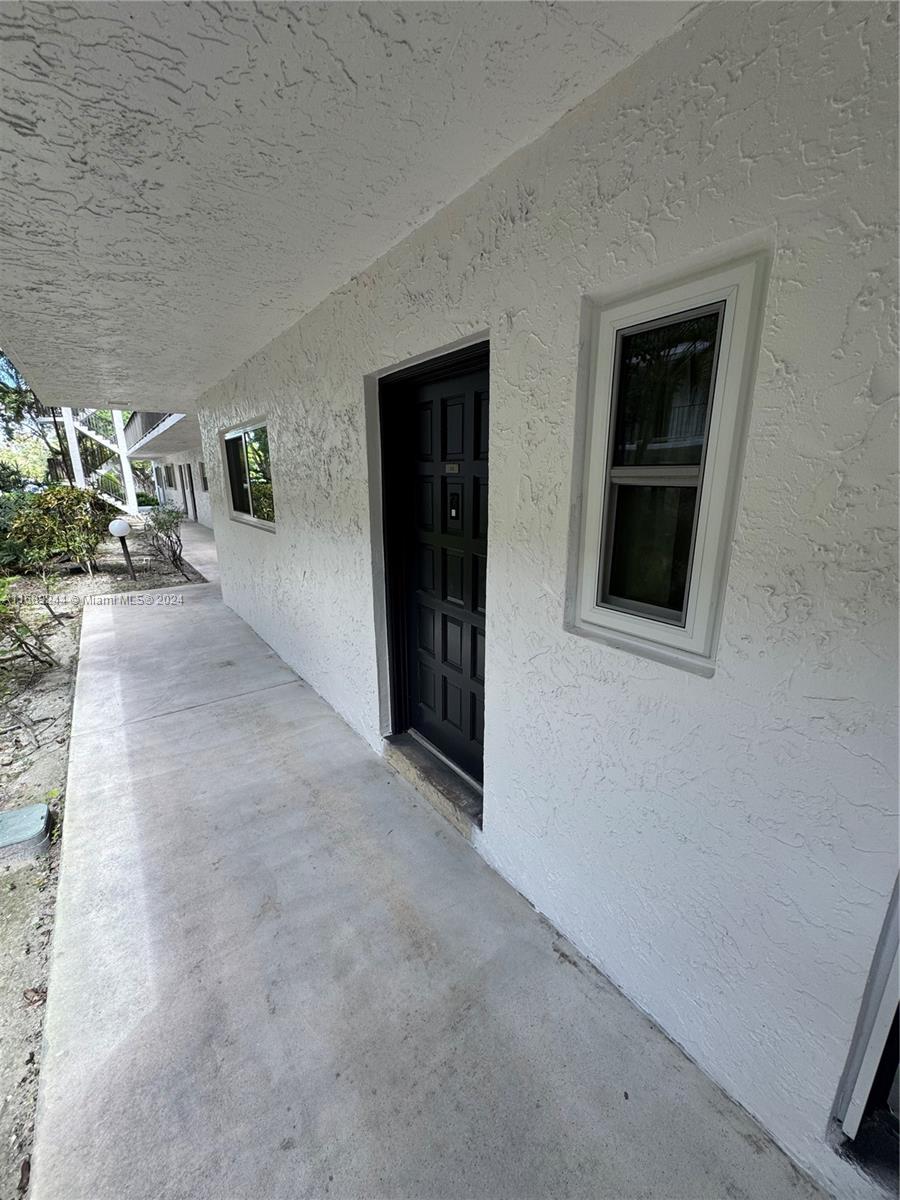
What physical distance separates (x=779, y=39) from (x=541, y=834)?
223 centimetres

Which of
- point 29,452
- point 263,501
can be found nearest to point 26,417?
point 29,452

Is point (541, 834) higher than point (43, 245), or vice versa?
point (43, 245)

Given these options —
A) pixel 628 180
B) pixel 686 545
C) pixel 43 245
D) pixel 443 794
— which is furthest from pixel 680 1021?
pixel 43 245

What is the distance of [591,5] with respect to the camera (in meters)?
0.97

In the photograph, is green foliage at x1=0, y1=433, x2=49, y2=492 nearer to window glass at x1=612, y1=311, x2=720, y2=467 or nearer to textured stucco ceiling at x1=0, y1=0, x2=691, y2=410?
textured stucco ceiling at x1=0, y1=0, x2=691, y2=410

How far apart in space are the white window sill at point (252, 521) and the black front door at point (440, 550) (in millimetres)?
2056

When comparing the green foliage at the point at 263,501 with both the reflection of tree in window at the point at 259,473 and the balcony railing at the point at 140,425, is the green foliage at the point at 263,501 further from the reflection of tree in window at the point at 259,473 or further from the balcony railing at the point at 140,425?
the balcony railing at the point at 140,425

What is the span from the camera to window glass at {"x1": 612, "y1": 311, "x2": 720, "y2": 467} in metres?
1.18

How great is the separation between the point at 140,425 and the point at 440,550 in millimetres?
16467

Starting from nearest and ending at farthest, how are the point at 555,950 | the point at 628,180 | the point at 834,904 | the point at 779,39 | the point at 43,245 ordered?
the point at 779,39 < the point at 834,904 < the point at 628,180 < the point at 555,950 < the point at 43,245

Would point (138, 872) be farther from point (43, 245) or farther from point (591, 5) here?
point (591, 5)

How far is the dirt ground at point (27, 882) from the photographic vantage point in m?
1.30

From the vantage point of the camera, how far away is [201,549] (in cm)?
1135

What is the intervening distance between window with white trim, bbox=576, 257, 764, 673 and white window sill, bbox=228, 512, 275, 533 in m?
3.47
